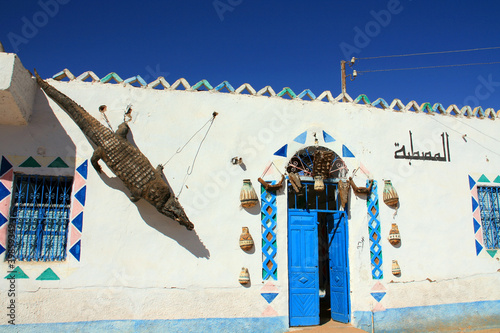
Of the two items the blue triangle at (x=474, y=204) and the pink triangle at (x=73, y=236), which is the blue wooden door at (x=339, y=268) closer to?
the blue triangle at (x=474, y=204)

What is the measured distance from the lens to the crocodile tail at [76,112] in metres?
5.71

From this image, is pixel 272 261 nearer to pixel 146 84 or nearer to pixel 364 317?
pixel 364 317

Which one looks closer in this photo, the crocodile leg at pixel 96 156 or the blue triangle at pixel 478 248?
the crocodile leg at pixel 96 156

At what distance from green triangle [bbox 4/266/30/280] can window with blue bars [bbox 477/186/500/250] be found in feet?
23.6

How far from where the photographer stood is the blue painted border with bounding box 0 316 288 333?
5.30m

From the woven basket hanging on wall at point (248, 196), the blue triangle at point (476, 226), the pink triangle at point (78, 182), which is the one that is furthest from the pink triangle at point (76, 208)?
the blue triangle at point (476, 226)

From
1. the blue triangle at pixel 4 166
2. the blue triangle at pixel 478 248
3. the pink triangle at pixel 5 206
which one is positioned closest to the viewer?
the pink triangle at pixel 5 206

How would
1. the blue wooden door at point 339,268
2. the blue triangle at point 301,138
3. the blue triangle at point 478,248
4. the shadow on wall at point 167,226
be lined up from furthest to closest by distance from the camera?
1. the blue triangle at point 478,248
2. the blue triangle at point 301,138
3. the blue wooden door at point 339,268
4. the shadow on wall at point 167,226

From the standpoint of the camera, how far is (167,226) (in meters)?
5.86

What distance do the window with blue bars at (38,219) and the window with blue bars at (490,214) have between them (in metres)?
6.77

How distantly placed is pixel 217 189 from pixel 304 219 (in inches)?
58.0

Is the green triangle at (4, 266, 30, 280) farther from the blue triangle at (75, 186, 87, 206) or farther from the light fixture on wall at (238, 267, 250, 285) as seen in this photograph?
the light fixture on wall at (238, 267, 250, 285)

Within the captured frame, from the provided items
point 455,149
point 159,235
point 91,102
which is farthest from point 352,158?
point 91,102

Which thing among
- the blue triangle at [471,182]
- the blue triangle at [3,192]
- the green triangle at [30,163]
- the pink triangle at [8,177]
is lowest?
the blue triangle at [3,192]
